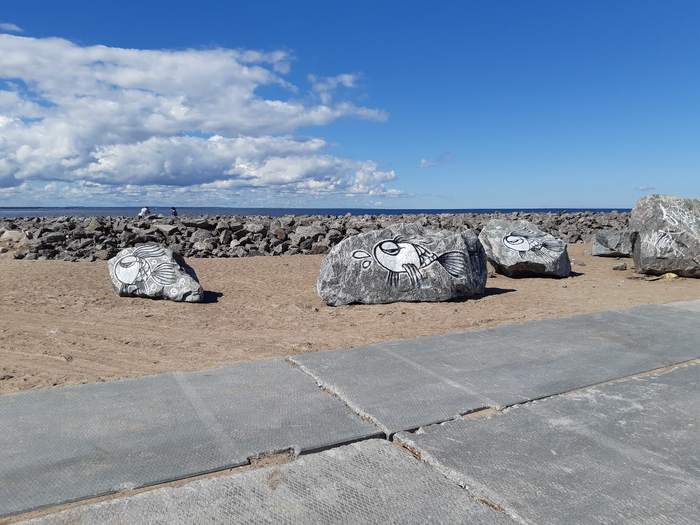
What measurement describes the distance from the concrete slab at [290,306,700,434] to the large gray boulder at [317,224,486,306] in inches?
103

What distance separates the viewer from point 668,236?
36.1 ft

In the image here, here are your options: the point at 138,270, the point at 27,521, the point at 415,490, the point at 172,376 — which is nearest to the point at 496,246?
the point at 138,270

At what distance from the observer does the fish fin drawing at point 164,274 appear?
27.8ft

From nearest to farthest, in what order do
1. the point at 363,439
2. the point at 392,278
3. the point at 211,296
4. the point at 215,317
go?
the point at 363,439, the point at 215,317, the point at 392,278, the point at 211,296

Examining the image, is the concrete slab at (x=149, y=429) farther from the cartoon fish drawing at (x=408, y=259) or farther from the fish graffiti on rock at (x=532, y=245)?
the fish graffiti on rock at (x=532, y=245)

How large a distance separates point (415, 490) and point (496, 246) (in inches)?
373

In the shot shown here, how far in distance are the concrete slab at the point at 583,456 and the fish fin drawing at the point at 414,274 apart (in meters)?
4.62

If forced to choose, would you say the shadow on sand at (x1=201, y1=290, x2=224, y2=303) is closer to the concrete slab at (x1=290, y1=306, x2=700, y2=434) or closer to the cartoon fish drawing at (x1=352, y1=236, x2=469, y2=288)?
the cartoon fish drawing at (x1=352, y1=236, x2=469, y2=288)

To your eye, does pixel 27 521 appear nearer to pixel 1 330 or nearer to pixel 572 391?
pixel 572 391

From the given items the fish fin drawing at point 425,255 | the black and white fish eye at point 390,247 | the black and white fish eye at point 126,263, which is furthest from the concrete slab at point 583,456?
the black and white fish eye at point 126,263

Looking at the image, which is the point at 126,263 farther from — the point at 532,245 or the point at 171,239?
the point at 171,239

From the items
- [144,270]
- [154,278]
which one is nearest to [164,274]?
[154,278]

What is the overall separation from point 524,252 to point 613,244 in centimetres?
610

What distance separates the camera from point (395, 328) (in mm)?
6488
